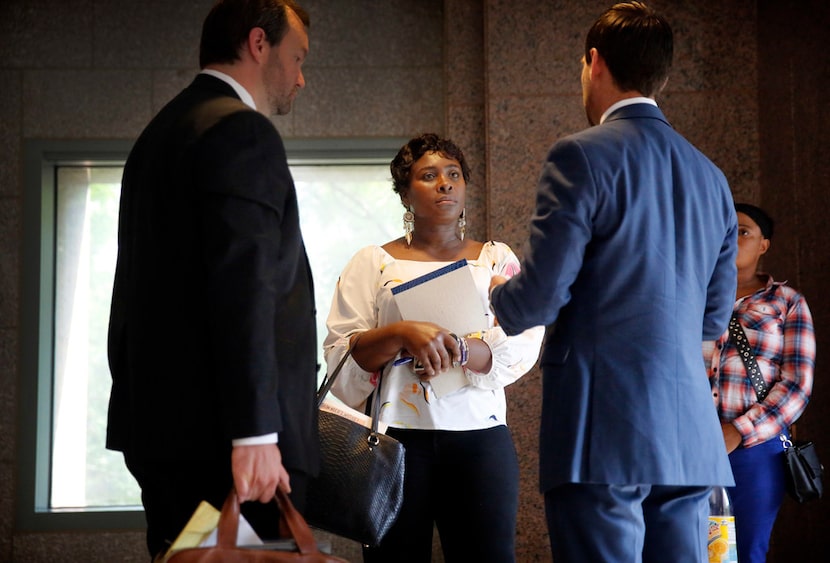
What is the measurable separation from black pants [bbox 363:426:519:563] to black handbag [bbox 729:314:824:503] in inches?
43.0

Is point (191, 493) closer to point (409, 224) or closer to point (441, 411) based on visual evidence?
point (441, 411)

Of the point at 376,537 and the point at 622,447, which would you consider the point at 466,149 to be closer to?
the point at 376,537

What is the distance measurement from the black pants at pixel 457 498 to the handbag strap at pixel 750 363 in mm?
1081

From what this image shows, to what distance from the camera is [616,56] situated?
7.50 ft

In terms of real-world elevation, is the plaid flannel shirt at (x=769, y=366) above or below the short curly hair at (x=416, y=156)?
below

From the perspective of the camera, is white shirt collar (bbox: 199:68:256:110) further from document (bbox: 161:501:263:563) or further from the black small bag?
the black small bag

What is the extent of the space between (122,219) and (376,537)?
1.12 metres

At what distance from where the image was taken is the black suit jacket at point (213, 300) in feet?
6.05

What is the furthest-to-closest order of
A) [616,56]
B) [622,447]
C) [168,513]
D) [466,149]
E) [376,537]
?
[466,149], [376,537], [616,56], [622,447], [168,513]

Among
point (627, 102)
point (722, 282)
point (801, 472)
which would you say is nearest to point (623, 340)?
point (722, 282)

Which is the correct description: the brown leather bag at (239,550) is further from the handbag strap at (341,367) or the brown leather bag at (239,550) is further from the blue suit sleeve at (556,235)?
the handbag strap at (341,367)

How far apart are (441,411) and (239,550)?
1211mm

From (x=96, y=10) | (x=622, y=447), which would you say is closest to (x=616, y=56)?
(x=622, y=447)

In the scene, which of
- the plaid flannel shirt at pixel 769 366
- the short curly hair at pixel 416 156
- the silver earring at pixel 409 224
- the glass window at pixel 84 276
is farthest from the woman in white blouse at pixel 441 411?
the glass window at pixel 84 276
